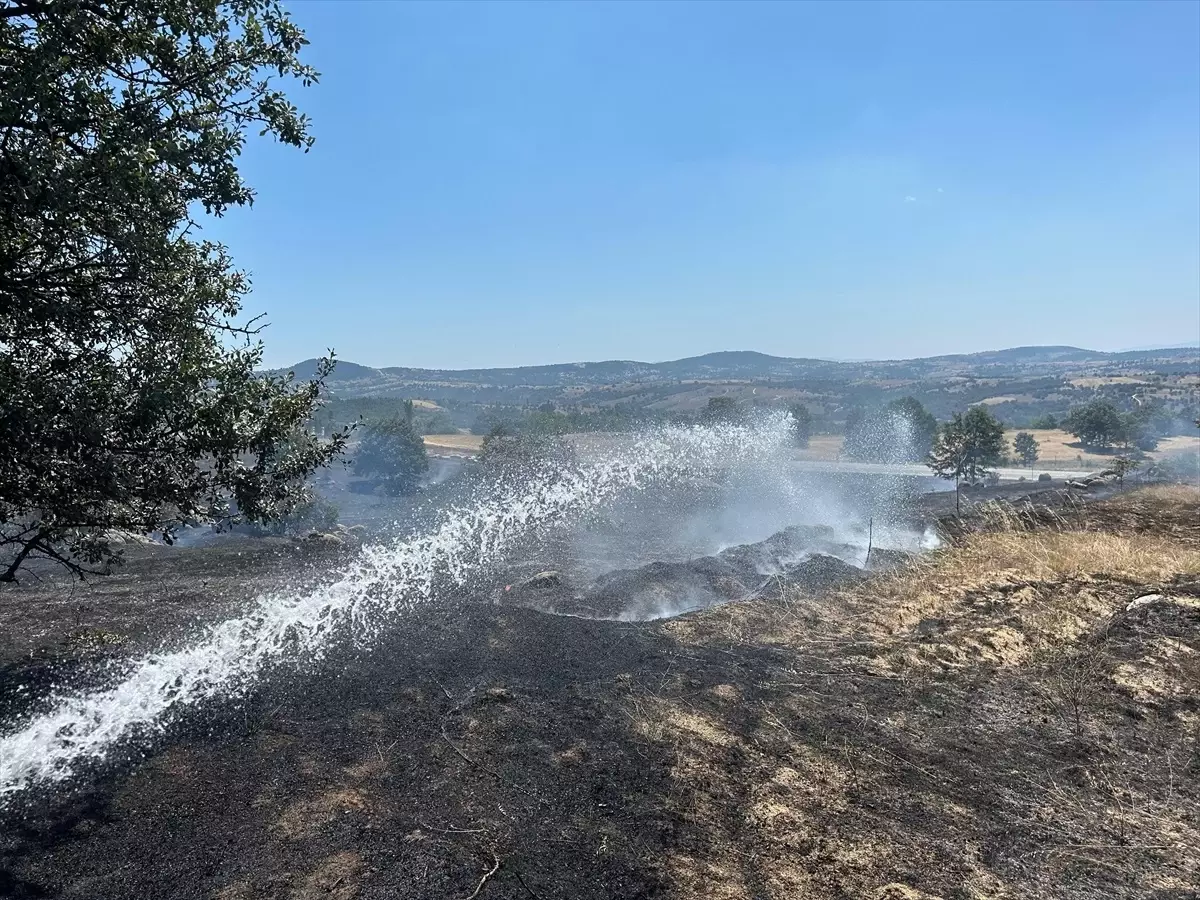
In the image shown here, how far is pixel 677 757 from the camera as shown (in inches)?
259

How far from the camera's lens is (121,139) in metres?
4.75

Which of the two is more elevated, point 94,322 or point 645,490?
point 94,322

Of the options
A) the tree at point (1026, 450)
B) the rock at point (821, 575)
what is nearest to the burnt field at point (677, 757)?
the rock at point (821, 575)

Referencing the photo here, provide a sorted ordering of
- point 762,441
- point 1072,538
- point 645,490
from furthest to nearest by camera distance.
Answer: point 762,441, point 645,490, point 1072,538

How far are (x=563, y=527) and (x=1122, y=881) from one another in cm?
2070

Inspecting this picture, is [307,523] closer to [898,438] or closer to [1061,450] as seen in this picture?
[898,438]

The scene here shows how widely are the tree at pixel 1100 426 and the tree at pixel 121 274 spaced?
71.3 meters

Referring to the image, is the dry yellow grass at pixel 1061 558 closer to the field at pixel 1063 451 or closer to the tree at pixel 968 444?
the tree at pixel 968 444

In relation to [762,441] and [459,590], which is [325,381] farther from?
[762,441]

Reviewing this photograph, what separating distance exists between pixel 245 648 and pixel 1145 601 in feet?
44.5

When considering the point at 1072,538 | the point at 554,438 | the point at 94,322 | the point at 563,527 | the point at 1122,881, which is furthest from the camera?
the point at 554,438

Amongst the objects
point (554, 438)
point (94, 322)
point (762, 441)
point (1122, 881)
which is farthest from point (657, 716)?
point (762, 441)

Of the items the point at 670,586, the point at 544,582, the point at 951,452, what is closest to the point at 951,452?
the point at 951,452

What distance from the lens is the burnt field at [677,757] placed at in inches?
193
